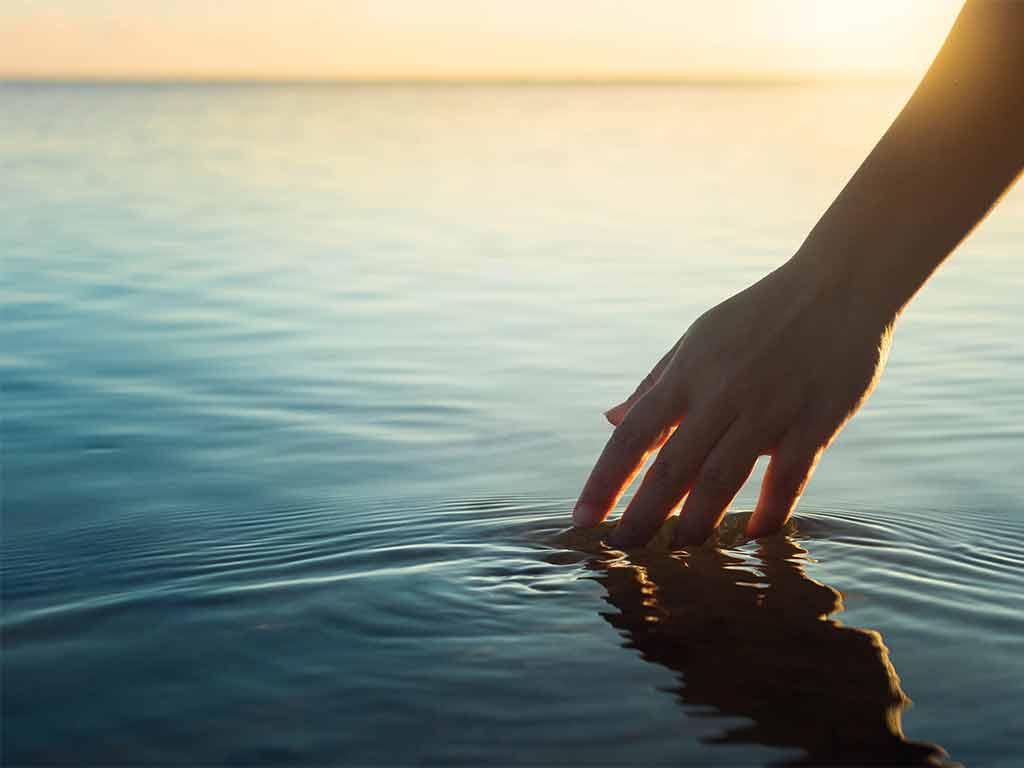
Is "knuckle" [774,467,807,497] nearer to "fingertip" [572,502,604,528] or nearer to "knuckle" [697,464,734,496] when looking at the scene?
"knuckle" [697,464,734,496]

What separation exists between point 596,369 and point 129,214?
1096cm

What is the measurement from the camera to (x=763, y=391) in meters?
1.84

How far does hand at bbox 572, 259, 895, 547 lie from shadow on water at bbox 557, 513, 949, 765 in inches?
11.3

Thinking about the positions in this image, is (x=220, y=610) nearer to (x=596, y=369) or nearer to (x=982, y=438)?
(x=982, y=438)

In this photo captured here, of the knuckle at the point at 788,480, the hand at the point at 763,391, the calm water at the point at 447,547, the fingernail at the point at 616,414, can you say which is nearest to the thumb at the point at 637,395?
the fingernail at the point at 616,414

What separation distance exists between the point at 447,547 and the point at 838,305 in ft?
4.32

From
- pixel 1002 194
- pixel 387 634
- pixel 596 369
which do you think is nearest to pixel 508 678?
pixel 387 634

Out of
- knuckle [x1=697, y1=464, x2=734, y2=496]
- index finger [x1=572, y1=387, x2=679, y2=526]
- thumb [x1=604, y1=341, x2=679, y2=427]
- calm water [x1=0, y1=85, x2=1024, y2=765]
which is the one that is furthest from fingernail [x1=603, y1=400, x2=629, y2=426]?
calm water [x1=0, y1=85, x2=1024, y2=765]

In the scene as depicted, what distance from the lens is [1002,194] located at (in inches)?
74.5

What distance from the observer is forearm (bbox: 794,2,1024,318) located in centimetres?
176

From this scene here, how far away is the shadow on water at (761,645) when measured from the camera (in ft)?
6.21

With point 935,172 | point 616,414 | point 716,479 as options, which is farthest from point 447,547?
point 935,172

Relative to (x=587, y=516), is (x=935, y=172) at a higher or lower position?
higher

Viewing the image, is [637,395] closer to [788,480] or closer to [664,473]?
[664,473]
